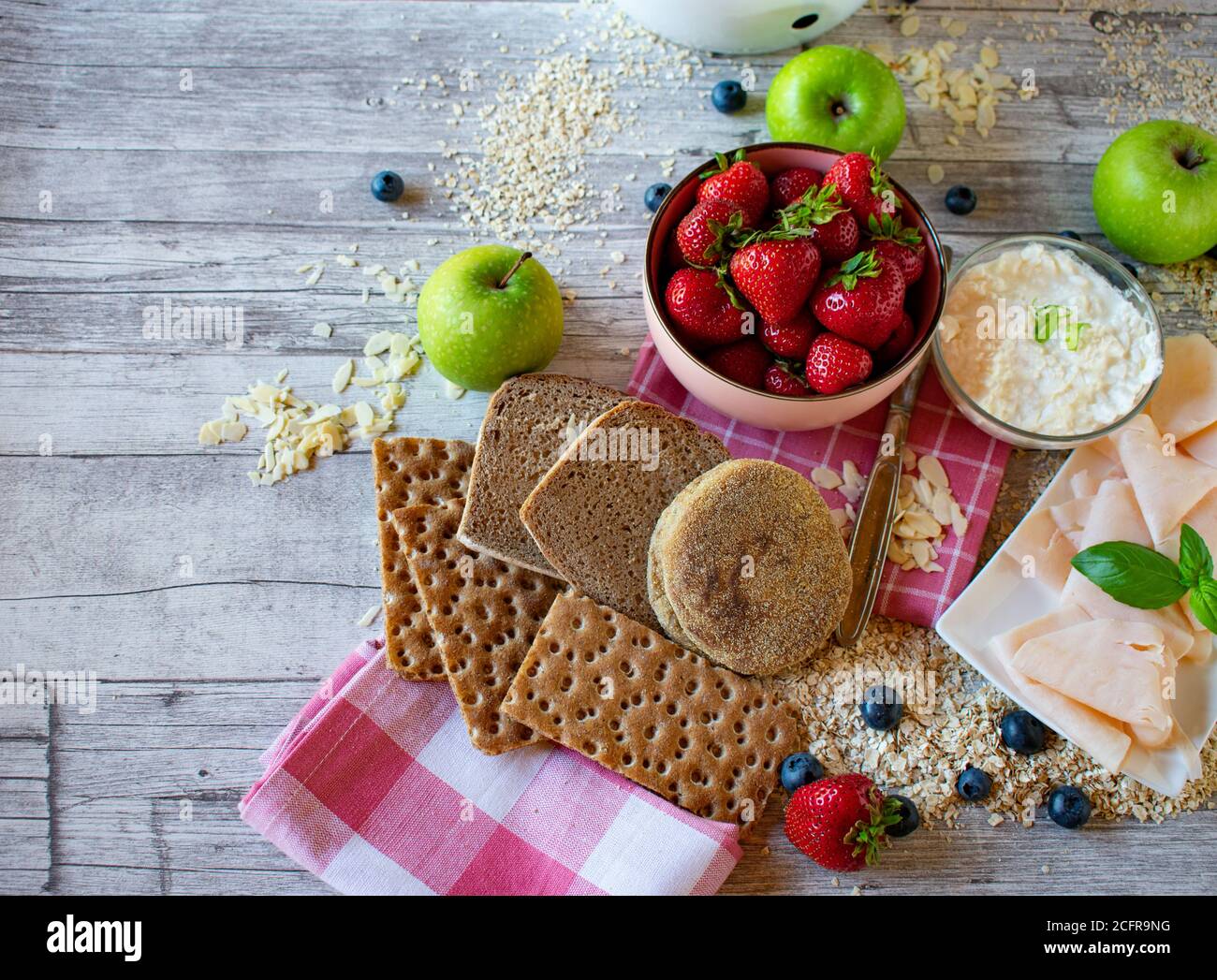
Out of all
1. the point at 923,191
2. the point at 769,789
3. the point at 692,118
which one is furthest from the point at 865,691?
the point at 692,118

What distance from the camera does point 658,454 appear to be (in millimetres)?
1740

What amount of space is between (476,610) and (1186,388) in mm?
1361

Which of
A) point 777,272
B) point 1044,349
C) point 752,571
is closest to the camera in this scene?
point 777,272

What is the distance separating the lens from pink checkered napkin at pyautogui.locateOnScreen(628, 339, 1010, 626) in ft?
6.03

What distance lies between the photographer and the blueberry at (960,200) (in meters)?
1.97

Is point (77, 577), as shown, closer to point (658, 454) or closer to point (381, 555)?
point (381, 555)

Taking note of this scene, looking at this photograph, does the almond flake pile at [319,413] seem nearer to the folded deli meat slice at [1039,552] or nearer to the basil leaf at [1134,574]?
the folded deli meat slice at [1039,552]

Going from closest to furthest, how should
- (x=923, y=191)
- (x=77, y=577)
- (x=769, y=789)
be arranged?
1. (x=769, y=789)
2. (x=77, y=577)
3. (x=923, y=191)

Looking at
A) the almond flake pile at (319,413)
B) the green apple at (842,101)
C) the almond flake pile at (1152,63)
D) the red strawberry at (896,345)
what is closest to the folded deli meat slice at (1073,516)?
the red strawberry at (896,345)

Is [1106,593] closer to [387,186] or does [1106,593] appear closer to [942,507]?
[942,507]

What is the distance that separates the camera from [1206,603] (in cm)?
167

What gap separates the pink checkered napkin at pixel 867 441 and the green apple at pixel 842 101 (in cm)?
48

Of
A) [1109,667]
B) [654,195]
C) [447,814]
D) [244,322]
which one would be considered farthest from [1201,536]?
[244,322]

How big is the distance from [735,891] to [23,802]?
124 cm
